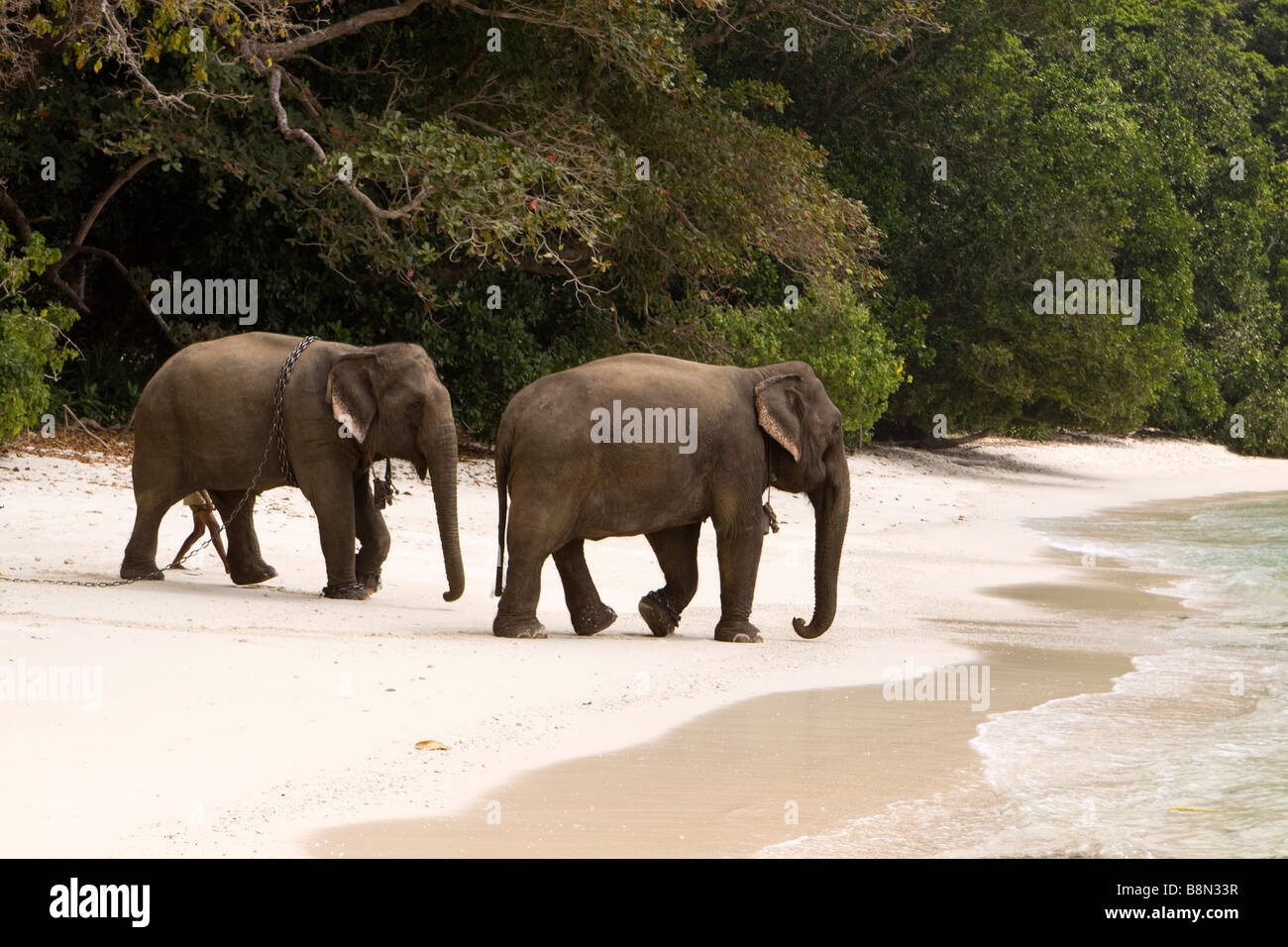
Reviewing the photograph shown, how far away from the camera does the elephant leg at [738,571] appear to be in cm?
997

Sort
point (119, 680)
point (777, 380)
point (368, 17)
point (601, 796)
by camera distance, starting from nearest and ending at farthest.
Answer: point (601, 796), point (119, 680), point (777, 380), point (368, 17)

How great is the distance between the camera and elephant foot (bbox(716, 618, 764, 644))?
10125 millimetres

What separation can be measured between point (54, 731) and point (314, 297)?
543 inches

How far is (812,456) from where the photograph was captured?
10172 millimetres

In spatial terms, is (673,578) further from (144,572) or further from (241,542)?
(144,572)

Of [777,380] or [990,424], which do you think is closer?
[777,380]

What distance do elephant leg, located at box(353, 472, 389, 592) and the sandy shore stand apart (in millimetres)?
312

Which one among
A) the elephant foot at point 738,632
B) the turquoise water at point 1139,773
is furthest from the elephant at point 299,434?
the turquoise water at point 1139,773

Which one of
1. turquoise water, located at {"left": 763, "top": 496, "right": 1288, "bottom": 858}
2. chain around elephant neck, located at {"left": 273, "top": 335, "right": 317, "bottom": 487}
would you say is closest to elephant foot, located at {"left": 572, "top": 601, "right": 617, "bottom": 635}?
chain around elephant neck, located at {"left": 273, "top": 335, "right": 317, "bottom": 487}

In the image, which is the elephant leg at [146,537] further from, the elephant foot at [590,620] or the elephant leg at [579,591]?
the elephant foot at [590,620]

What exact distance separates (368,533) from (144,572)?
5.10 ft
